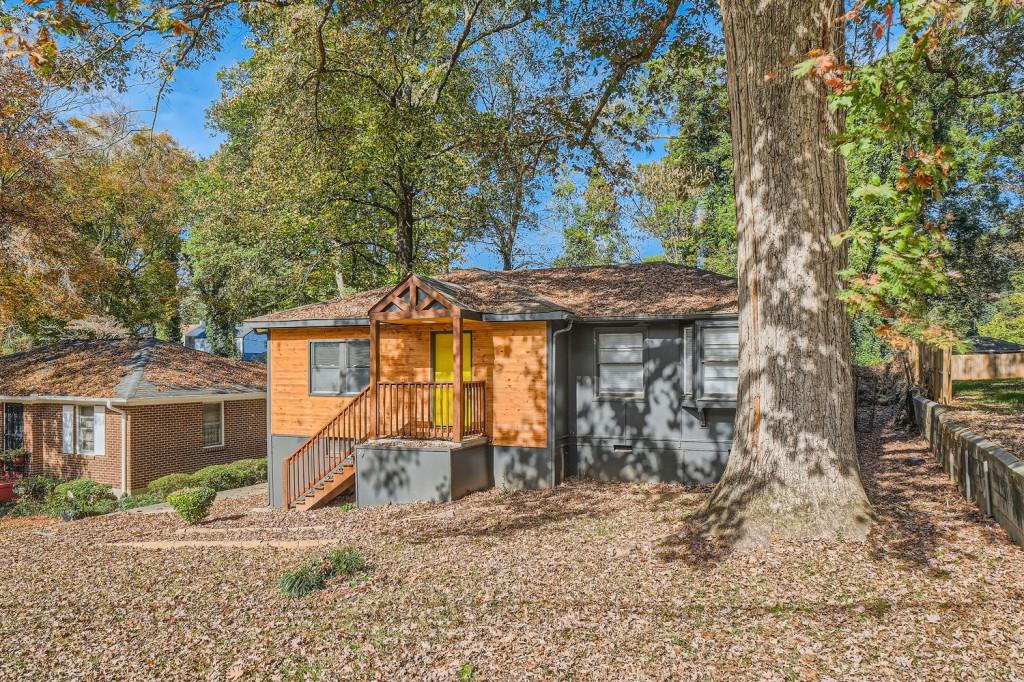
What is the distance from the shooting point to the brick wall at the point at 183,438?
57.1 feet

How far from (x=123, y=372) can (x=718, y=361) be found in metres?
15.8

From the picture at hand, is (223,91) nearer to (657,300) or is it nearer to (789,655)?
(657,300)

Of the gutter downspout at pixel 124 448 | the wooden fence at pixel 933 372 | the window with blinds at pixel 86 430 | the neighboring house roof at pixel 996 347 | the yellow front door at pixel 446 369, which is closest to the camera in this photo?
the yellow front door at pixel 446 369

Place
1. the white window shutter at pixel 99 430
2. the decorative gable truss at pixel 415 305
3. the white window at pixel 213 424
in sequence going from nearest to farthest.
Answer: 1. the decorative gable truss at pixel 415 305
2. the white window shutter at pixel 99 430
3. the white window at pixel 213 424

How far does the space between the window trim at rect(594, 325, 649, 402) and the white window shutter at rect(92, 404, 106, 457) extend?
13475 mm

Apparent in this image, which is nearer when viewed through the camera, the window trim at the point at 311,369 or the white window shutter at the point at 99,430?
the window trim at the point at 311,369

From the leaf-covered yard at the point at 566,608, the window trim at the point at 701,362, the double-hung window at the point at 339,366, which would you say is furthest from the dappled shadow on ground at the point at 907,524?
the double-hung window at the point at 339,366

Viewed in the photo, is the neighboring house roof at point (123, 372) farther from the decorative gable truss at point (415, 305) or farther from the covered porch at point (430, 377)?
the decorative gable truss at point (415, 305)

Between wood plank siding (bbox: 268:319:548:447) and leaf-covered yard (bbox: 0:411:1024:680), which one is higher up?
wood plank siding (bbox: 268:319:548:447)

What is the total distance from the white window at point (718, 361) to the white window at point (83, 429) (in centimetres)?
1543

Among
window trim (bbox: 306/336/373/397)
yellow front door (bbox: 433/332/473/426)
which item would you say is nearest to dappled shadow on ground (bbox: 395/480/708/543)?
yellow front door (bbox: 433/332/473/426)

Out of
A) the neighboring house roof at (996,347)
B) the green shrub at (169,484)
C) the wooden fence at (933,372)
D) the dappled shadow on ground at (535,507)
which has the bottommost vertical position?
the green shrub at (169,484)

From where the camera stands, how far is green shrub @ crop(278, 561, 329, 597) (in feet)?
21.5

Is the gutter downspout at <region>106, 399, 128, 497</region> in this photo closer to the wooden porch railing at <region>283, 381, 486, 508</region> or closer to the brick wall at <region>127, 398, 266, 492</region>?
the brick wall at <region>127, 398, 266, 492</region>
